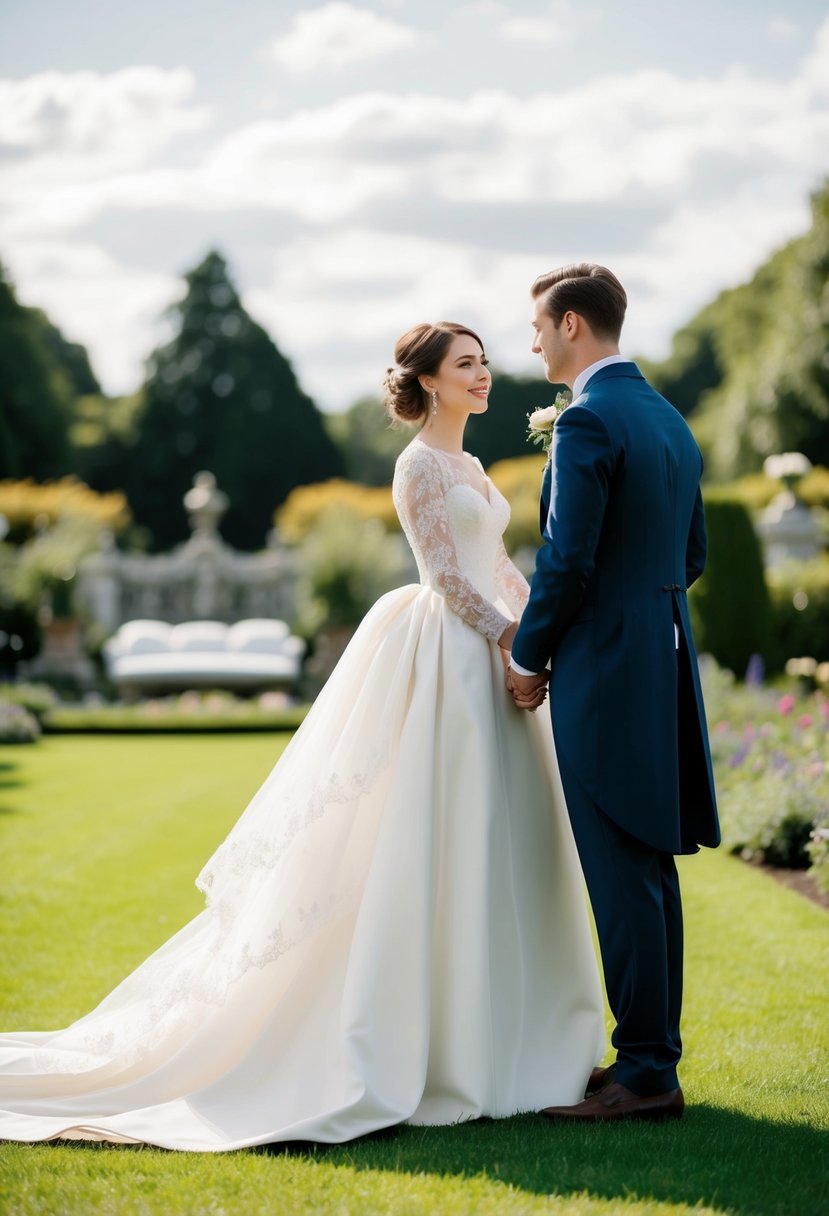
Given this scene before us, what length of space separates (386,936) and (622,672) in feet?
2.85

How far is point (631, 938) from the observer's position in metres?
3.09

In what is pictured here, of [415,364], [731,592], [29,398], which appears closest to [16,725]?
[731,592]

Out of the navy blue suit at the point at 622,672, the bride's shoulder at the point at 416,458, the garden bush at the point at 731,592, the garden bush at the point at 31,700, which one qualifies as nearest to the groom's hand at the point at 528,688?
the navy blue suit at the point at 622,672

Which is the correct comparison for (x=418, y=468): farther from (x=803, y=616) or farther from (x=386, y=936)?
(x=803, y=616)

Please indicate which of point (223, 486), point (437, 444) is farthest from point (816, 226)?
point (437, 444)

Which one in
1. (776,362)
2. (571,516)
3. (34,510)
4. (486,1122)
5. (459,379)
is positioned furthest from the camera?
(776,362)

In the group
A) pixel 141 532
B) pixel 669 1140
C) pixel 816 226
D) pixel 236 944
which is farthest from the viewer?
pixel 141 532

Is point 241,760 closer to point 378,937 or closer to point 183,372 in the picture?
point 378,937

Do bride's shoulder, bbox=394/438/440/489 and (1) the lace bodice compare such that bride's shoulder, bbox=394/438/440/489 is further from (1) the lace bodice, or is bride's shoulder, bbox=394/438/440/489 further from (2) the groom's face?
(2) the groom's face

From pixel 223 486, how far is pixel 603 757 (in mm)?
34094

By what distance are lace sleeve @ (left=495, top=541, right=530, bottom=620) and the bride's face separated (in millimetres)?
446

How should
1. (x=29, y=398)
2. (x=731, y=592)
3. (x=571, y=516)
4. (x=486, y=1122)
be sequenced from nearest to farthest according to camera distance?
(x=571, y=516)
(x=486, y=1122)
(x=731, y=592)
(x=29, y=398)

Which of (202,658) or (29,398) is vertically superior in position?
(29,398)

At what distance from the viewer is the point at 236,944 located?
3361 mm
